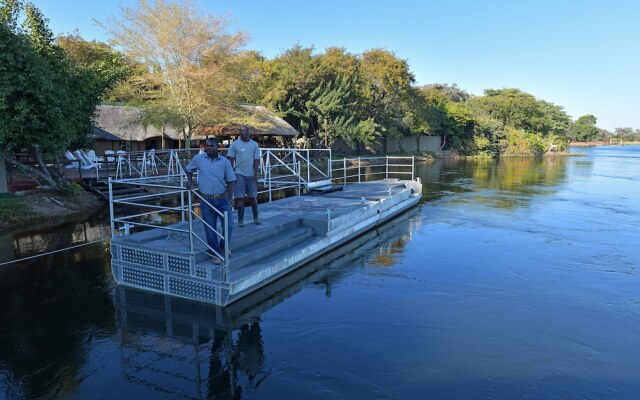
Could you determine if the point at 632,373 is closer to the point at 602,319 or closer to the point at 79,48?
the point at 602,319

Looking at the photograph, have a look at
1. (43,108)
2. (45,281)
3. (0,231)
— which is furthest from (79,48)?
(45,281)

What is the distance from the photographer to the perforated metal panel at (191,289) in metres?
6.69

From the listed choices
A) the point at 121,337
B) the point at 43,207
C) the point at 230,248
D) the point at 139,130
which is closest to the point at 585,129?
the point at 139,130

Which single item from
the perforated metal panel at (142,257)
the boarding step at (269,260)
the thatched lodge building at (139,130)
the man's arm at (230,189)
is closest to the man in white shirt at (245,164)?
the boarding step at (269,260)

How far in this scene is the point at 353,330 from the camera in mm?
6137

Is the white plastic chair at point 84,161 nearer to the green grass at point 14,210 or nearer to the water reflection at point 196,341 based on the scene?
the green grass at point 14,210

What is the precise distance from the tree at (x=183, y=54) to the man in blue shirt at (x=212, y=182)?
18156 mm

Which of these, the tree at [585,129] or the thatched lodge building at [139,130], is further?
the tree at [585,129]

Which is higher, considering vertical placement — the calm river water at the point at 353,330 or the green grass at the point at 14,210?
the green grass at the point at 14,210

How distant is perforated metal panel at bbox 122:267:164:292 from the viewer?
7.15m

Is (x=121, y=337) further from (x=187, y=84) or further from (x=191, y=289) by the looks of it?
(x=187, y=84)

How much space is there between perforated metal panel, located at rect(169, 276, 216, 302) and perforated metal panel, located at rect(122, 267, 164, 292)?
25 centimetres

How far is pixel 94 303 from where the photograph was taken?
6973 millimetres

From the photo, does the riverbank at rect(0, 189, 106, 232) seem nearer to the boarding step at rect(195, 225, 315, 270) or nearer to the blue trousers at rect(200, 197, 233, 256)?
the boarding step at rect(195, 225, 315, 270)
